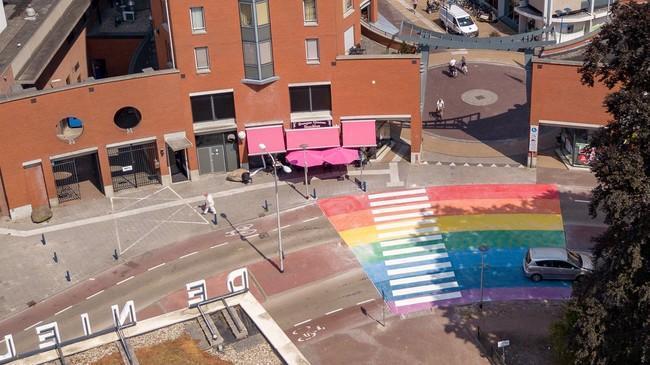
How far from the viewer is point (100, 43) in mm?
76188

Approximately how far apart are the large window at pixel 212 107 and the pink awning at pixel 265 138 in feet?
6.69

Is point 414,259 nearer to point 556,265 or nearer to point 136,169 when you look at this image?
point 556,265

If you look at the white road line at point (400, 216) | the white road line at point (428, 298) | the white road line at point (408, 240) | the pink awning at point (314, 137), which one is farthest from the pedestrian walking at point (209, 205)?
the white road line at point (428, 298)

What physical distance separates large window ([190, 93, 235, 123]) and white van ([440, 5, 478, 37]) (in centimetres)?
3395

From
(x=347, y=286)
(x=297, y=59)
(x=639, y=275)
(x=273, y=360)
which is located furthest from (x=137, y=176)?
(x=639, y=275)

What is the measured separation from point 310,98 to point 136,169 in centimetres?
1376

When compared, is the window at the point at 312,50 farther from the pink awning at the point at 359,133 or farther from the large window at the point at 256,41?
the pink awning at the point at 359,133

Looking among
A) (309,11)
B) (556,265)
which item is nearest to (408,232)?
(556,265)

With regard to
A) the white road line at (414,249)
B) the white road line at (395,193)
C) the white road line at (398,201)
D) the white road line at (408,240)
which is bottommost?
the white road line at (414,249)

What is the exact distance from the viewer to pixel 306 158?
63.5 metres

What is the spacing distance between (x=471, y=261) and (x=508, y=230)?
4.56 m

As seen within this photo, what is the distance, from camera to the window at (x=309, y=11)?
6219 cm

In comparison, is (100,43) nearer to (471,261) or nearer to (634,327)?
(471,261)

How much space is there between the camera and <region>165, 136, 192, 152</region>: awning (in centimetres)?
6338
